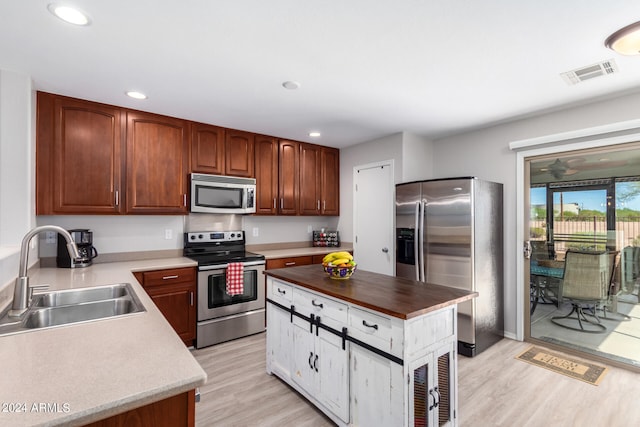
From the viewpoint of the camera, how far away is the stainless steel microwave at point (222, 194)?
3.41m

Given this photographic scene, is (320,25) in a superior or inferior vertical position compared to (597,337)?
superior

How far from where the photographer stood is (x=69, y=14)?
1.64 meters

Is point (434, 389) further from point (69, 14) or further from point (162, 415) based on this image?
point (69, 14)

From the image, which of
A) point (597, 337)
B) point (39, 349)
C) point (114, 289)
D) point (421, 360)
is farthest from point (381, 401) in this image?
point (597, 337)

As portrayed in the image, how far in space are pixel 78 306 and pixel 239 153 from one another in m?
2.38

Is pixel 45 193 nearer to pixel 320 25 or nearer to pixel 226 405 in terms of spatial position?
pixel 226 405

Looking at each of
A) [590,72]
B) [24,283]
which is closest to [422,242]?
[590,72]

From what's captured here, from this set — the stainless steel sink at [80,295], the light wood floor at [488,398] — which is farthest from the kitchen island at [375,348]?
the stainless steel sink at [80,295]

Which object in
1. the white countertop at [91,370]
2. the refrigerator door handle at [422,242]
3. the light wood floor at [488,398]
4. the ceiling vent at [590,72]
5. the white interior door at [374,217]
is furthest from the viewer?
the white interior door at [374,217]

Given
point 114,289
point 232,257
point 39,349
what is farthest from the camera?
point 232,257

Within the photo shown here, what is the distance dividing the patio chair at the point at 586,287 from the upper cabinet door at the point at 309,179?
297 centimetres

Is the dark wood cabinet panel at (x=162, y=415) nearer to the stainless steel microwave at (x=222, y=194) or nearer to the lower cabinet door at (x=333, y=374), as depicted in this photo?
the lower cabinet door at (x=333, y=374)

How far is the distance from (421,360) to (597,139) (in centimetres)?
281

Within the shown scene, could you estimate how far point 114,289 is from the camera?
6.94ft
